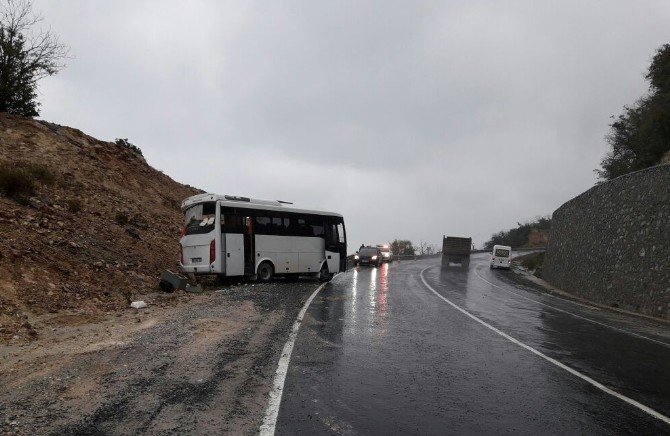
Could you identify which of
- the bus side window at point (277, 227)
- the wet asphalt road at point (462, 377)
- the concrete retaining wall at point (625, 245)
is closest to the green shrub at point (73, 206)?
the bus side window at point (277, 227)

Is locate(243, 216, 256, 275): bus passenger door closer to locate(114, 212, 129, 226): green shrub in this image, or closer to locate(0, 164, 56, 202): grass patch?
locate(114, 212, 129, 226): green shrub

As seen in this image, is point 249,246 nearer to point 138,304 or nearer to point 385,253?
point 138,304

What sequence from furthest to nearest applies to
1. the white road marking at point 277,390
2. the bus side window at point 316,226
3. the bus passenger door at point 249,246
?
the bus side window at point 316,226 → the bus passenger door at point 249,246 → the white road marking at point 277,390

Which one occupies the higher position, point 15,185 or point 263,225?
point 15,185

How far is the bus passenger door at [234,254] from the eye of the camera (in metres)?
17.8

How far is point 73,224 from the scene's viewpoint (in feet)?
53.8

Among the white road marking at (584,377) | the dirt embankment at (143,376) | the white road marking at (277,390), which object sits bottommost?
the white road marking at (584,377)

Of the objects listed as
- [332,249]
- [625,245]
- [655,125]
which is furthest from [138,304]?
[655,125]

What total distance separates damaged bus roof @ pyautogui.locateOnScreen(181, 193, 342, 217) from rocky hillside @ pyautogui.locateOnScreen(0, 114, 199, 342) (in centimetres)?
287

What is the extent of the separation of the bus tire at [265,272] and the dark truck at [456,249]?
34.1 m

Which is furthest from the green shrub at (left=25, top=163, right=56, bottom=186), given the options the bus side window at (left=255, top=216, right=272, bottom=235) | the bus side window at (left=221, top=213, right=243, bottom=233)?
the bus side window at (left=255, top=216, right=272, bottom=235)

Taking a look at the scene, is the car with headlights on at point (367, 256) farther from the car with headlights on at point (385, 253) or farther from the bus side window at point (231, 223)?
the bus side window at point (231, 223)

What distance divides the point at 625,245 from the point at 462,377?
18.3 m

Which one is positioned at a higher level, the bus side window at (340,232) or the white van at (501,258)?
the bus side window at (340,232)
